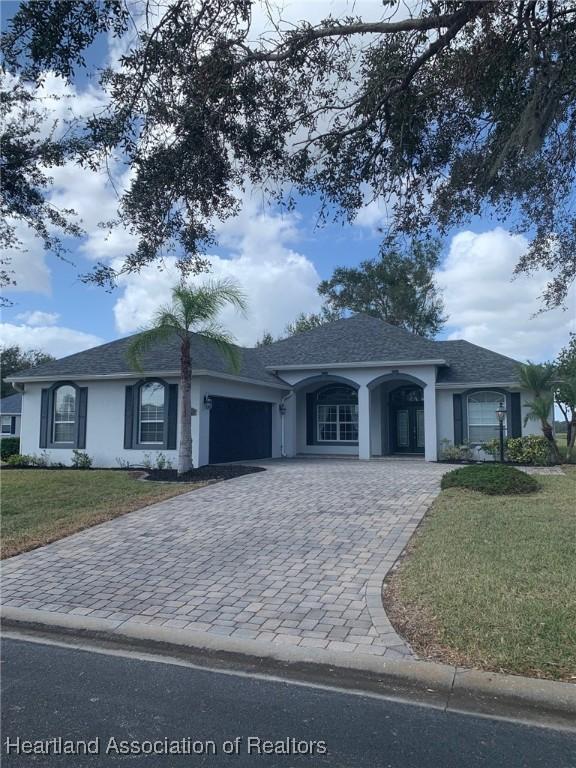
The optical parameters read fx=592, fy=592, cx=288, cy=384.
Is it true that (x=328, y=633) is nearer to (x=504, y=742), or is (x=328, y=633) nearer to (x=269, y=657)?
(x=269, y=657)

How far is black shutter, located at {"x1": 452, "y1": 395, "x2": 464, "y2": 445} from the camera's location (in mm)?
21078

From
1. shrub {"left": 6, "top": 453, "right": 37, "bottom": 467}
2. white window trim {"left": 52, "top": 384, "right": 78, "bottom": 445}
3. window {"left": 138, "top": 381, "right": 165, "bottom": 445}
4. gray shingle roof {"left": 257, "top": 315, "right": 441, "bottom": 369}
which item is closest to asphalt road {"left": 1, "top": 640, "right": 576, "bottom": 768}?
window {"left": 138, "top": 381, "right": 165, "bottom": 445}

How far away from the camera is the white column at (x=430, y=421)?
20.8m

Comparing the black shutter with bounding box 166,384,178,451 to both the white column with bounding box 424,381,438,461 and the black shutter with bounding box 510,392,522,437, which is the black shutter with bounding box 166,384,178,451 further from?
the black shutter with bounding box 510,392,522,437

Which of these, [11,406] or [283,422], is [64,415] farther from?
[11,406]

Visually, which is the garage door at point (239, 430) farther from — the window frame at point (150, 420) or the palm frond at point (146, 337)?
the palm frond at point (146, 337)

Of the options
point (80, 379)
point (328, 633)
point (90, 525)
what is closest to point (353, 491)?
point (90, 525)

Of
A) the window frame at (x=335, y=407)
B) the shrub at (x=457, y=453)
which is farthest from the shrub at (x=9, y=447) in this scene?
the shrub at (x=457, y=453)

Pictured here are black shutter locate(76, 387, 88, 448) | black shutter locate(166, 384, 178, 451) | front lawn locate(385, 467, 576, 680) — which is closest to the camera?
front lawn locate(385, 467, 576, 680)

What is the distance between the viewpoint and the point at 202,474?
50.2 ft

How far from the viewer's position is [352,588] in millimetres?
6641

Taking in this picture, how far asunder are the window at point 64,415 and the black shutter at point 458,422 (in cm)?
1327

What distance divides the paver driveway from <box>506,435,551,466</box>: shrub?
7.60m

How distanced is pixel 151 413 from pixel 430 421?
31.6 feet
